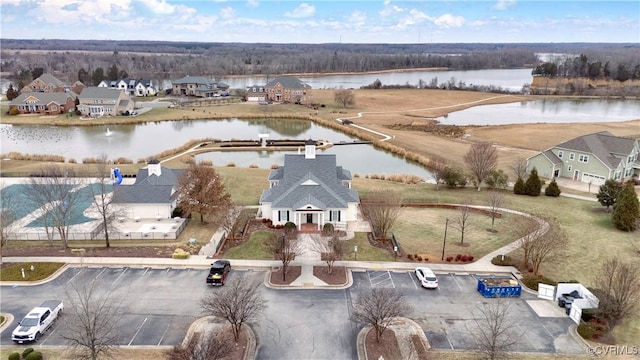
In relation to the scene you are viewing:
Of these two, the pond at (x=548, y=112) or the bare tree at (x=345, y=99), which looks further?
the bare tree at (x=345, y=99)

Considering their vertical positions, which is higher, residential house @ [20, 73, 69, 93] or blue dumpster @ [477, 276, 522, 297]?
residential house @ [20, 73, 69, 93]

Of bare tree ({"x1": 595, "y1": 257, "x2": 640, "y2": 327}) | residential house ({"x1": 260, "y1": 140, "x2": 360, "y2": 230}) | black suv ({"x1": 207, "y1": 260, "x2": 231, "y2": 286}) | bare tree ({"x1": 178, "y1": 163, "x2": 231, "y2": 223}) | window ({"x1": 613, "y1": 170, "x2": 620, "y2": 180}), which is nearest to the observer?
bare tree ({"x1": 595, "y1": 257, "x2": 640, "y2": 327})

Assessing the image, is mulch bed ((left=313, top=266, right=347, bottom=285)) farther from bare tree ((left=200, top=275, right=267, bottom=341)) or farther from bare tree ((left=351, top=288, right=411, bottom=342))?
bare tree ((left=200, top=275, right=267, bottom=341))

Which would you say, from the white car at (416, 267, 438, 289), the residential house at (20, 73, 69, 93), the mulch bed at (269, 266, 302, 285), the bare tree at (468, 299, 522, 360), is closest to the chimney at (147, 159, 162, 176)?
the mulch bed at (269, 266, 302, 285)

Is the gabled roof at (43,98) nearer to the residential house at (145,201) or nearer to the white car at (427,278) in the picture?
the residential house at (145,201)

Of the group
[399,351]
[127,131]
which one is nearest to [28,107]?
[127,131]

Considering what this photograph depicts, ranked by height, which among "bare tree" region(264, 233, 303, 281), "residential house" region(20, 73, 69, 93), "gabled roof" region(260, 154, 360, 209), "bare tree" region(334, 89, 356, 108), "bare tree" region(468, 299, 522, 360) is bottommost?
"bare tree" region(468, 299, 522, 360)

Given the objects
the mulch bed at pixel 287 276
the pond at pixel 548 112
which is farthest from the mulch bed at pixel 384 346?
the pond at pixel 548 112

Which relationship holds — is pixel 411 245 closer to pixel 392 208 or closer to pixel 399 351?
pixel 392 208
